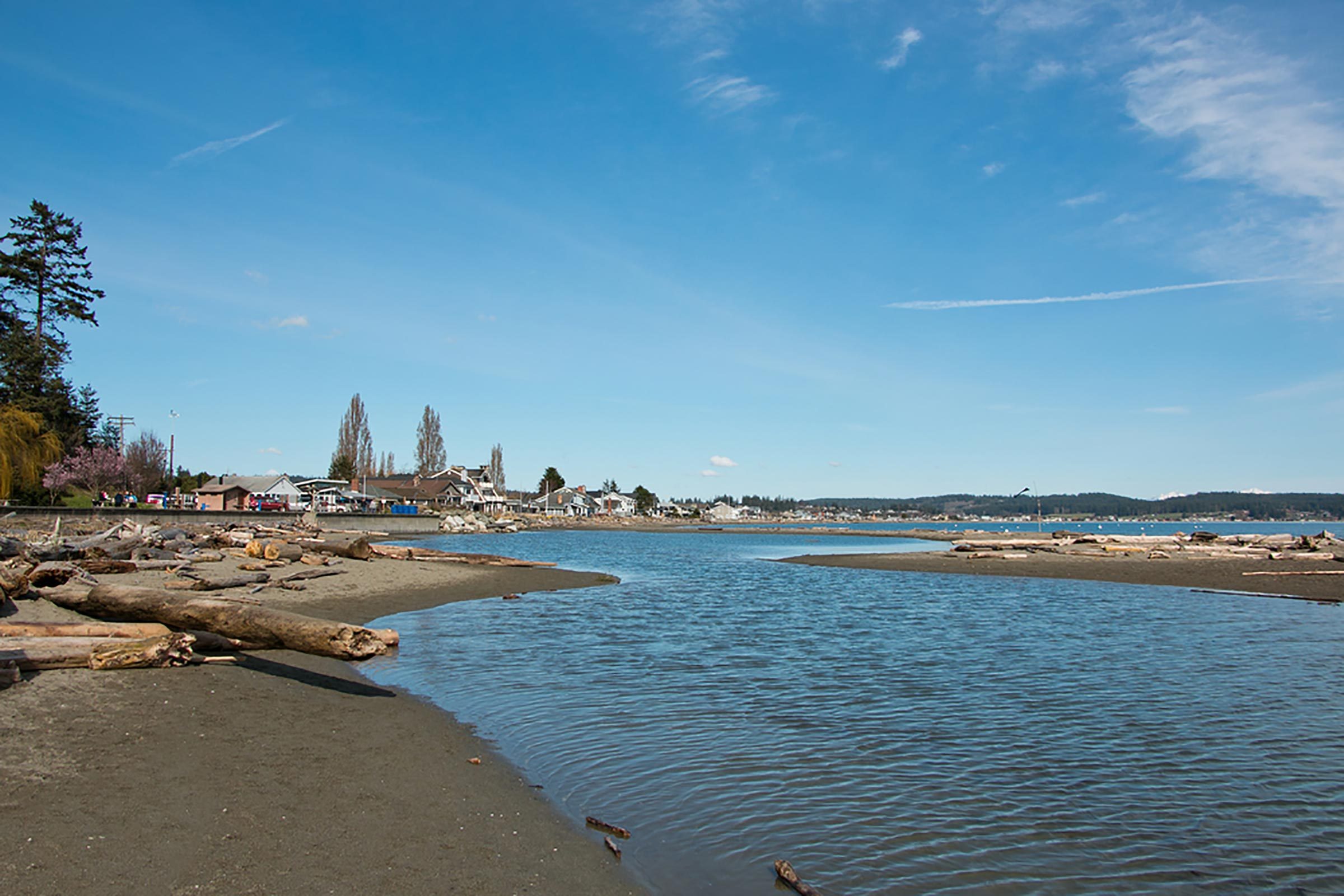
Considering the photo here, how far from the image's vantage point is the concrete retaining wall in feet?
141

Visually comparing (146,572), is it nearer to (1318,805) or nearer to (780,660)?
(780,660)

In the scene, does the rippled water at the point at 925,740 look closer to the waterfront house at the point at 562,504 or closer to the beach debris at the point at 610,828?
the beach debris at the point at 610,828

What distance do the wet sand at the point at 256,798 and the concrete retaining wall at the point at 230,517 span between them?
35471 millimetres

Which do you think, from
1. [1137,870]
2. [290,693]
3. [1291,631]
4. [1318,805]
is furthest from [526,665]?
[1291,631]

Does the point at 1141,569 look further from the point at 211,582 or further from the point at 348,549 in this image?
the point at 211,582

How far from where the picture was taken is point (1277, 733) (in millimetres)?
10242

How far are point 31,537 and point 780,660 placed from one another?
26.1 metres

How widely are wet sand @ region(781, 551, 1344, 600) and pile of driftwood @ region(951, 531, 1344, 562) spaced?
1230 millimetres

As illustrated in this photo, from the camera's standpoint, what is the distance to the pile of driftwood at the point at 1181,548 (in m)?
43.0

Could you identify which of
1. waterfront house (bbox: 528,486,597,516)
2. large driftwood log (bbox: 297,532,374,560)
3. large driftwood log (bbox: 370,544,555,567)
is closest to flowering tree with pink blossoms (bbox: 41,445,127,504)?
large driftwood log (bbox: 370,544,555,567)

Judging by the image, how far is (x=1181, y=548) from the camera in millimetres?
49344

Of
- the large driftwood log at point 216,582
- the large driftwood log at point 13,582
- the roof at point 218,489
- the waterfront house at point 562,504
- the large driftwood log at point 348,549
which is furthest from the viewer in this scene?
the waterfront house at point 562,504

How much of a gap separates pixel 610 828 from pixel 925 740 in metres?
4.82

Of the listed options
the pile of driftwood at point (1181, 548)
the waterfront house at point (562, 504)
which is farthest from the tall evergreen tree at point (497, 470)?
the pile of driftwood at point (1181, 548)
